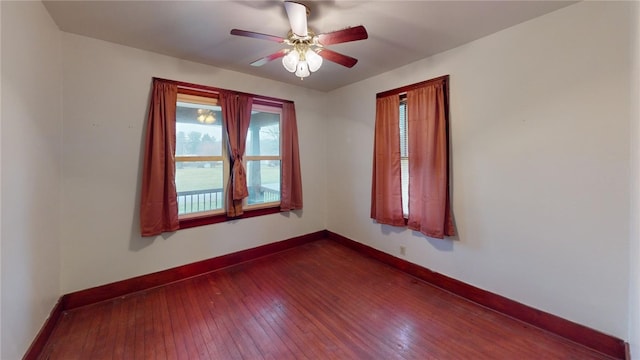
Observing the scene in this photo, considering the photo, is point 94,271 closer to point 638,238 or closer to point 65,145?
point 65,145

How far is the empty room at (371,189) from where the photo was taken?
181cm

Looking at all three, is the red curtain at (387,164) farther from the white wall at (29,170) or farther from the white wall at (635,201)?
the white wall at (29,170)

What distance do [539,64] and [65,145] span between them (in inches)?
172

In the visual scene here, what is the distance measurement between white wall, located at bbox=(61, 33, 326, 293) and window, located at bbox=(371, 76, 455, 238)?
2.34 m

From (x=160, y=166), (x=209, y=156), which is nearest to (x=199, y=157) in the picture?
(x=209, y=156)

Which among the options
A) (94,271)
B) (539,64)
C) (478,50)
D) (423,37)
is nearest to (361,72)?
(423,37)

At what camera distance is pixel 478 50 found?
2473 millimetres

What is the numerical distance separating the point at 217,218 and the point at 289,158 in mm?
1374

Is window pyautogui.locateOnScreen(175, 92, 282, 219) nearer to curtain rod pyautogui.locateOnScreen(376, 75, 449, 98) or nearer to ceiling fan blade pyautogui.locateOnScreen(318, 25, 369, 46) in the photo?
curtain rod pyautogui.locateOnScreen(376, 75, 449, 98)

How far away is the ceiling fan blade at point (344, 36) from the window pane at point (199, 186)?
2175 mm

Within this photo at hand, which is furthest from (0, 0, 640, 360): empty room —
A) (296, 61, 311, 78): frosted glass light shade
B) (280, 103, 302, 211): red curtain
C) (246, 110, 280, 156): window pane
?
(280, 103, 302, 211): red curtain

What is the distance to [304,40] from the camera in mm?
2057

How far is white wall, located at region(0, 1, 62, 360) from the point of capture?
152cm

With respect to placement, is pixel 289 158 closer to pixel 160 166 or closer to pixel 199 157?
pixel 199 157
